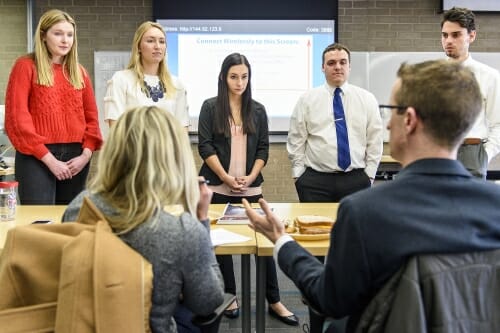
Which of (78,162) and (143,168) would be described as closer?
(143,168)

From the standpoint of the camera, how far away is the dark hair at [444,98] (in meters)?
1.08

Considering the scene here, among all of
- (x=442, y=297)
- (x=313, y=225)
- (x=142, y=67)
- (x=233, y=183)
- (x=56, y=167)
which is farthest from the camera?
(x=142, y=67)

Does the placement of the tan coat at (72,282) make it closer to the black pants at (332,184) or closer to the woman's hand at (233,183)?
the woman's hand at (233,183)

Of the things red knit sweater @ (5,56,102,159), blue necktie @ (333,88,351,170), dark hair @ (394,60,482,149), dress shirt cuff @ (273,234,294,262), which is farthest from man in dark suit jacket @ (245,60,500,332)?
red knit sweater @ (5,56,102,159)

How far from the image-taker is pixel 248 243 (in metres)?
1.87

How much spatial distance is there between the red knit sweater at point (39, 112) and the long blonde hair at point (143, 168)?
1501 mm

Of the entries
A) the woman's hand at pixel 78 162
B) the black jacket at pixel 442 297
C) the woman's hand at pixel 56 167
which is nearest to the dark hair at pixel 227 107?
the woman's hand at pixel 78 162

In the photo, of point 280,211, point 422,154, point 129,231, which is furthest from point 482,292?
point 280,211

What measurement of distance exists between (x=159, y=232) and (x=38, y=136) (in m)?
1.70

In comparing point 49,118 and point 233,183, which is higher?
point 49,118

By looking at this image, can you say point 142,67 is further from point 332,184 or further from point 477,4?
point 477,4

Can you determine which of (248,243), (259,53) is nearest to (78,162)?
(248,243)

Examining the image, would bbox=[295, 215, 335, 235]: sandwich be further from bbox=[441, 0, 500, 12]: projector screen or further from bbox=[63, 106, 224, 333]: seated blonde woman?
bbox=[441, 0, 500, 12]: projector screen

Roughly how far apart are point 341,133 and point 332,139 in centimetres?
6
